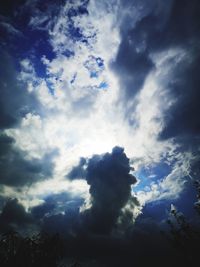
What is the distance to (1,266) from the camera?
39.4m

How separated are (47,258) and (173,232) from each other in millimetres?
22447

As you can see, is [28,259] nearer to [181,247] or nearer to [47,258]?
[47,258]

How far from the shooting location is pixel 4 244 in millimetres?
42906

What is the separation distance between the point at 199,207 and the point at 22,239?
31.3 metres

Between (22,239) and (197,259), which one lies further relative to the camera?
(22,239)

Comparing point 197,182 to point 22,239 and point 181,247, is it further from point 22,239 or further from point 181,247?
point 22,239

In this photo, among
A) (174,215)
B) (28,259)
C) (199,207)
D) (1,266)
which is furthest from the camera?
(174,215)

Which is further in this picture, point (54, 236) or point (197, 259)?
point (54, 236)

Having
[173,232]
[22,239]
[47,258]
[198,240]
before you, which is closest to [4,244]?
[22,239]

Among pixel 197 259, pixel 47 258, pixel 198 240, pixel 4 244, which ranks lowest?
pixel 197 259

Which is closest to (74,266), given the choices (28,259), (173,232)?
(28,259)

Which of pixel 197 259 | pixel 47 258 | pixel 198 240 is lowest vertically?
pixel 197 259

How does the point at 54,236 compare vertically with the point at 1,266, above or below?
above

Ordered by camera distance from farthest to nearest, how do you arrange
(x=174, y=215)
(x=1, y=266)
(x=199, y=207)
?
(x=174, y=215), (x=199, y=207), (x=1, y=266)
